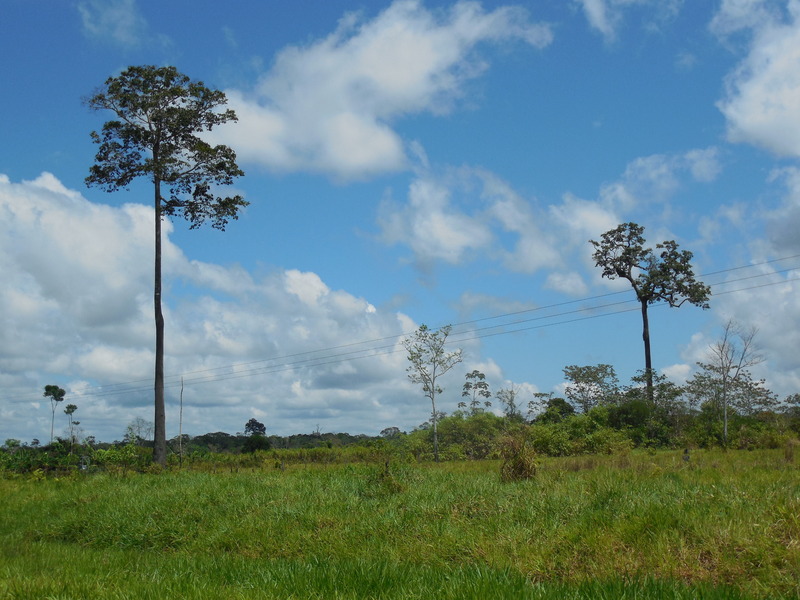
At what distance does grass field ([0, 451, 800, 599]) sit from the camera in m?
6.43

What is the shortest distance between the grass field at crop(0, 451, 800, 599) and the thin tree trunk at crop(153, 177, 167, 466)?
12.7m

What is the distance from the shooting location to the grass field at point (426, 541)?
6.43 m

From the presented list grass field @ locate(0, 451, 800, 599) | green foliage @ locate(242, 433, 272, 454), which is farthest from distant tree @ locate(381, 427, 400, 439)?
grass field @ locate(0, 451, 800, 599)

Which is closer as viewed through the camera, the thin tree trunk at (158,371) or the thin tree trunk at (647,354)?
the thin tree trunk at (158,371)

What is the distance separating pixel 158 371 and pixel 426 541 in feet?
77.8

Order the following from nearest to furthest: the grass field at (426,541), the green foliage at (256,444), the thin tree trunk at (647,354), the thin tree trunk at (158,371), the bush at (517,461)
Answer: the grass field at (426,541) < the bush at (517,461) < the thin tree trunk at (158,371) < the thin tree trunk at (647,354) < the green foliage at (256,444)

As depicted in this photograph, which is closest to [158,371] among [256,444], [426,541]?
[426,541]

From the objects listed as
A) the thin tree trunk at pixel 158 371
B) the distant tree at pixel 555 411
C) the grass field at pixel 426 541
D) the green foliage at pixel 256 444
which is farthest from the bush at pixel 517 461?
the green foliage at pixel 256 444

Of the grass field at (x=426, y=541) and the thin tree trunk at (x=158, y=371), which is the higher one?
the thin tree trunk at (x=158, y=371)

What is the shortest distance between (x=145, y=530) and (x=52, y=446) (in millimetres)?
37446

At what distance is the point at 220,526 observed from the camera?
39.1 feet

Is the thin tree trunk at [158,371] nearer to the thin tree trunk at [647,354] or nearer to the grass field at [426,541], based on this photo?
the grass field at [426,541]

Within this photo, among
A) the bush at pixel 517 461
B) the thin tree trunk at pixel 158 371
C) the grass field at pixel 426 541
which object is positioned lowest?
the grass field at pixel 426 541

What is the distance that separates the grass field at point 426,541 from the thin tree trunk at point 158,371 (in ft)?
41.8
